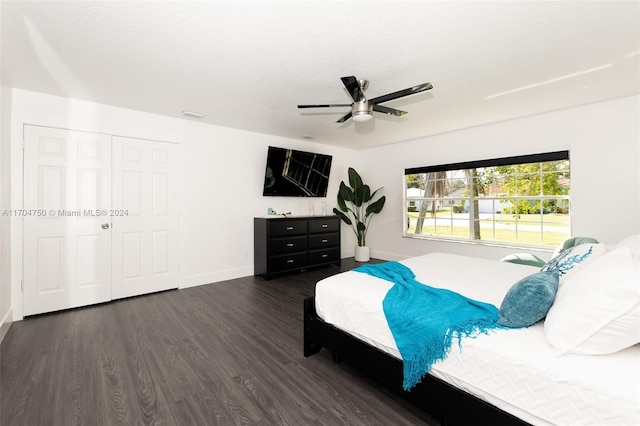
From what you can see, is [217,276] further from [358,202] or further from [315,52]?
[315,52]

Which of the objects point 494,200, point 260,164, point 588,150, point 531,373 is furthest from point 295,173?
point 531,373

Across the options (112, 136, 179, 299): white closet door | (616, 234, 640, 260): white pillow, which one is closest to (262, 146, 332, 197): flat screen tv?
(112, 136, 179, 299): white closet door

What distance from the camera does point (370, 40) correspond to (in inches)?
84.4

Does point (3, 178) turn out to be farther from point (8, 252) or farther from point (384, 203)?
point (384, 203)

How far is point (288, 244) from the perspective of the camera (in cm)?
469

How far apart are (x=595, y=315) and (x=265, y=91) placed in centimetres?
314

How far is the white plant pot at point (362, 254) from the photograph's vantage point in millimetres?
5854

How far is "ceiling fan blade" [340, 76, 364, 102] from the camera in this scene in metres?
2.34

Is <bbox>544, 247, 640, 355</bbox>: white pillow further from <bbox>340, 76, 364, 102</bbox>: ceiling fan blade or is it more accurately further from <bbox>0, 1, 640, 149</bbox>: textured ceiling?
<bbox>340, 76, 364, 102</bbox>: ceiling fan blade

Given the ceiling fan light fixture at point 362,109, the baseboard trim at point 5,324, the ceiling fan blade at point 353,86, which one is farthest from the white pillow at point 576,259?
the baseboard trim at point 5,324

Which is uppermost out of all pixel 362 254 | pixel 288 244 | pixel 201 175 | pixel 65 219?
pixel 201 175

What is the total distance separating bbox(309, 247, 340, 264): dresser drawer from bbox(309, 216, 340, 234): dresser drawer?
14.9 inches

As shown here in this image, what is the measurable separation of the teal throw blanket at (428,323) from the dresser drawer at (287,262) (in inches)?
113

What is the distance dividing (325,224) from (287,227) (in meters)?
0.86
